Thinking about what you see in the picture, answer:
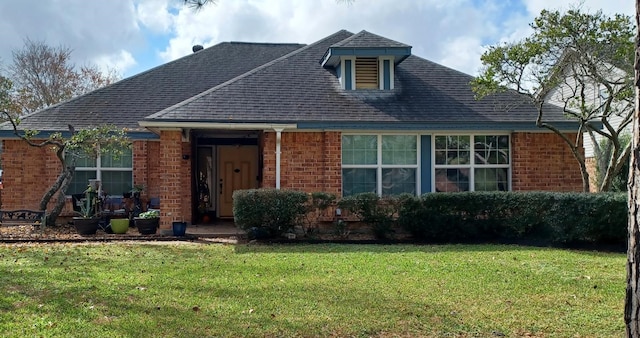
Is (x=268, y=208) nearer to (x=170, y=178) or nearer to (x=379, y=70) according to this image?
(x=170, y=178)

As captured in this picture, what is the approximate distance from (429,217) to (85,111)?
10.3m

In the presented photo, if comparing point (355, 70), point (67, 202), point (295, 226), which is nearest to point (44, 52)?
point (67, 202)

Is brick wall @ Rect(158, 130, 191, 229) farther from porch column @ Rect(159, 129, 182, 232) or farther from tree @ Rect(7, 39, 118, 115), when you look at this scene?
tree @ Rect(7, 39, 118, 115)

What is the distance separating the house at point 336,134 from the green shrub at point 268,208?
1.83m

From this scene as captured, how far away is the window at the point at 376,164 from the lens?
12.9 metres

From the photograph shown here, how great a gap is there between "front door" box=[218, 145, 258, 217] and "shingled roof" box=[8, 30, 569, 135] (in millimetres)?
2266

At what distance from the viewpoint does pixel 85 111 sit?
1493cm

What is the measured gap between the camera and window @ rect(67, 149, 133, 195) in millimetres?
14164

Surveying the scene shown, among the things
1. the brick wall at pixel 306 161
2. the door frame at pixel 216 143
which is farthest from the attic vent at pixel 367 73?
the door frame at pixel 216 143

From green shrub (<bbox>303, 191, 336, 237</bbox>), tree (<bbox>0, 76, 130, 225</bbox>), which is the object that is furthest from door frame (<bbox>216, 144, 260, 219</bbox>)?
green shrub (<bbox>303, 191, 336, 237</bbox>)

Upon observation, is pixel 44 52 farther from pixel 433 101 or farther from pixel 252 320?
pixel 252 320

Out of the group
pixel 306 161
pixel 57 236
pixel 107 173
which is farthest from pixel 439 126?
pixel 57 236

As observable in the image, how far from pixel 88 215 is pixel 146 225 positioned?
5.10 ft

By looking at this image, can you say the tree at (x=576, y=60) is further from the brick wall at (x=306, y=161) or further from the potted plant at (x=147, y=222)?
the potted plant at (x=147, y=222)
